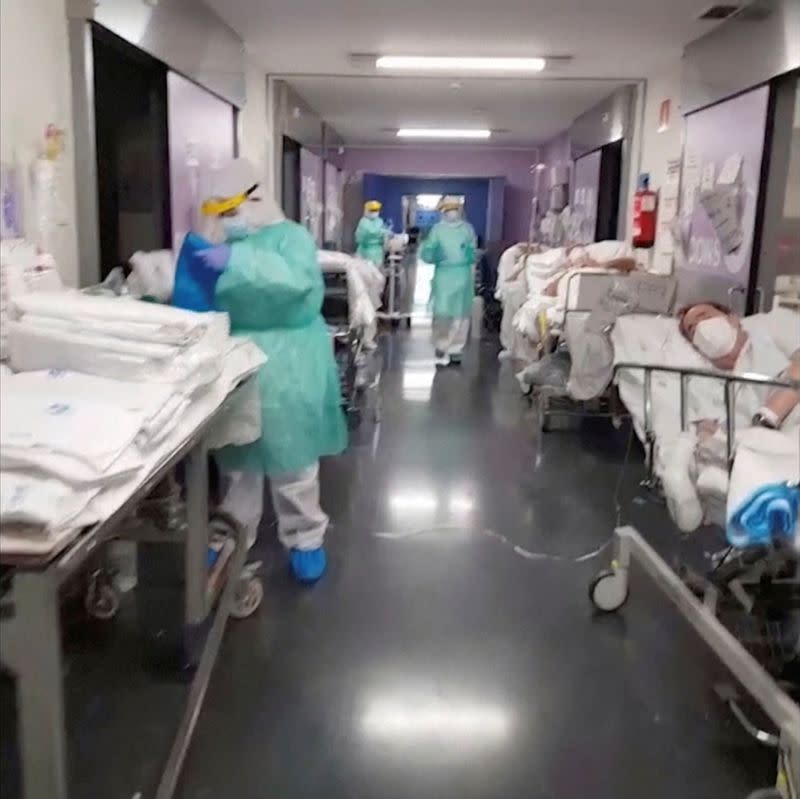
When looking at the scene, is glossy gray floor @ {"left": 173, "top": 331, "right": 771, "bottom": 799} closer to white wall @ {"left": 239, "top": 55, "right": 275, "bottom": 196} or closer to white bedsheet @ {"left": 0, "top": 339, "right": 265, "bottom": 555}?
white bedsheet @ {"left": 0, "top": 339, "right": 265, "bottom": 555}

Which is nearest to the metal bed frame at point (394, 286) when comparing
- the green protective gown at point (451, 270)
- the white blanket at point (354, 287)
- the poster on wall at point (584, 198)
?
the green protective gown at point (451, 270)

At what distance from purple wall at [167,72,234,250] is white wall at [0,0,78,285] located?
904 mm

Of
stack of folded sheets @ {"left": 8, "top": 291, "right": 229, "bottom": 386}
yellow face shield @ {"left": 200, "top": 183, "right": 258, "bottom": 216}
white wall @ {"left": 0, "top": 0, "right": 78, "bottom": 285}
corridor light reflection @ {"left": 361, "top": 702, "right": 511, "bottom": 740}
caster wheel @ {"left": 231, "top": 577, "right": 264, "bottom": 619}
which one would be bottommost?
corridor light reflection @ {"left": 361, "top": 702, "right": 511, "bottom": 740}

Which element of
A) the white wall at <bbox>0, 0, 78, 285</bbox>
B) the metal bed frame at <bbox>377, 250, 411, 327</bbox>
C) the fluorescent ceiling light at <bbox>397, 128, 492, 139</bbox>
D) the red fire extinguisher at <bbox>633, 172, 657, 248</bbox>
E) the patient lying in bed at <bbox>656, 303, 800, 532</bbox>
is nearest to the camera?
the patient lying in bed at <bbox>656, 303, 800, 532</bbox>

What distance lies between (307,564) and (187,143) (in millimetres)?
2144

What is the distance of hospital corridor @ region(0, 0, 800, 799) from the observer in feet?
6.03

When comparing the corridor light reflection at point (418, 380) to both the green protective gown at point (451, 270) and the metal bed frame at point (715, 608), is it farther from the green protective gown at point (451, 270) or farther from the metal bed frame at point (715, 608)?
the metal bed frame at point (715, 608)

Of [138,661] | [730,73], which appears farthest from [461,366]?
[138,661]

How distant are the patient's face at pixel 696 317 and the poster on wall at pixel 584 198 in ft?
12.6

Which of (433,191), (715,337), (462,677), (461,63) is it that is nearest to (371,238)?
(461,63)

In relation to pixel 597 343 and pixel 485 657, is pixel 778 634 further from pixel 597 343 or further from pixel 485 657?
pixel 597 343

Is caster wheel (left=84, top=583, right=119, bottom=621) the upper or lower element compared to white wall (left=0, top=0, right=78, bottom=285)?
lower

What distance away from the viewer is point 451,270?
7.82 meters

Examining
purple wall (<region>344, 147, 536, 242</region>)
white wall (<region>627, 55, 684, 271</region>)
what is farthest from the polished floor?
purple wall (<region>344, 147, 536, 242</region>)
